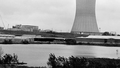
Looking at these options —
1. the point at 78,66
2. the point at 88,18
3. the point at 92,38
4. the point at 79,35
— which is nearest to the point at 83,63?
the point at 78,66

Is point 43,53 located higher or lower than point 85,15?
lower

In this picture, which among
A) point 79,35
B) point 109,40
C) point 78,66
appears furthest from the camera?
point 79,35

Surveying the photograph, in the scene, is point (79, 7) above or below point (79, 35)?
above

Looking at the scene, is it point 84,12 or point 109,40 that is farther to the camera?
point 109,40

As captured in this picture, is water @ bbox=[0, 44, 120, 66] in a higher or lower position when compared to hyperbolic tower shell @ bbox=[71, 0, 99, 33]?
→ lower

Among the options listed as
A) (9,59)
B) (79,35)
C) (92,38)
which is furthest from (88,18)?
(9,59)

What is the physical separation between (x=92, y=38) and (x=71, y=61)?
4271 cm

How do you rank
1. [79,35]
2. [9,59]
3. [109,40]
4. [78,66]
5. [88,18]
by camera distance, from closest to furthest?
[78,66]
[9,59]
[88,18]
[109,40]
[79,35]

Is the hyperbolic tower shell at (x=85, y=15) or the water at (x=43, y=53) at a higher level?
the hyperbolic tower shell at (x=85, y=15)

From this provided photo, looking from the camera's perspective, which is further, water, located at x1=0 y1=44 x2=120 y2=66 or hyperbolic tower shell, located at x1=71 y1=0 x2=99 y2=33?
hyperbolic tower shell, located at x1=71 y1=0 x2=99 y2=33

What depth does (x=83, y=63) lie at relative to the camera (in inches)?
564

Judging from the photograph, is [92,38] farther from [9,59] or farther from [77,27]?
[9,59]

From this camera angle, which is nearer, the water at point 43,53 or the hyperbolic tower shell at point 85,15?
the water at point 43,53

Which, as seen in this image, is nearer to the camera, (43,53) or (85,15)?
(43,53)
